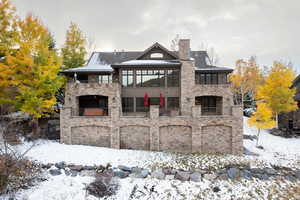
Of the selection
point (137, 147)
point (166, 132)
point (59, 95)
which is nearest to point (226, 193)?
point (166, 132)

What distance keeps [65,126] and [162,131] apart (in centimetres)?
856

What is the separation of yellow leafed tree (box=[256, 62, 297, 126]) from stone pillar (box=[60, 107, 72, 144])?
22142mm

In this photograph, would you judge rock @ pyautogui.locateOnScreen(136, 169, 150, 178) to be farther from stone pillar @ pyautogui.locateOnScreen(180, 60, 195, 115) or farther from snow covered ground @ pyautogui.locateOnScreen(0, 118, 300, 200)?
stone pillar @ pyautogui.locateOnScreen(180, 60, 195, 115)

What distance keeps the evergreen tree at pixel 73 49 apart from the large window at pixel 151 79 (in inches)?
361

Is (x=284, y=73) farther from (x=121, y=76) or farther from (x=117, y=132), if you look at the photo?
(x=117, y=132)

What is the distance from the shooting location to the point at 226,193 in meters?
8.17

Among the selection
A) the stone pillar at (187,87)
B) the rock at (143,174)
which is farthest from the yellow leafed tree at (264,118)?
the rock at (143,174)

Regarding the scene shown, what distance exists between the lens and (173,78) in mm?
15461

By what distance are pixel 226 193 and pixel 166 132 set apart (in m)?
5.89

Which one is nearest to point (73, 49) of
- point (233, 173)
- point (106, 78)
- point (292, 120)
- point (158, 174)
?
point (106, 78)

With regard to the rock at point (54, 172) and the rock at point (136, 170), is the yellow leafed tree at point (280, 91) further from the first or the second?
the rock at point (54, 172)

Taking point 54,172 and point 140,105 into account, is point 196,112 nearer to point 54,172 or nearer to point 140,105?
point 140,105

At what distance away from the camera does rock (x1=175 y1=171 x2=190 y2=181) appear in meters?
9.04

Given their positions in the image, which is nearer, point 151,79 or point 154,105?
point 154,105
